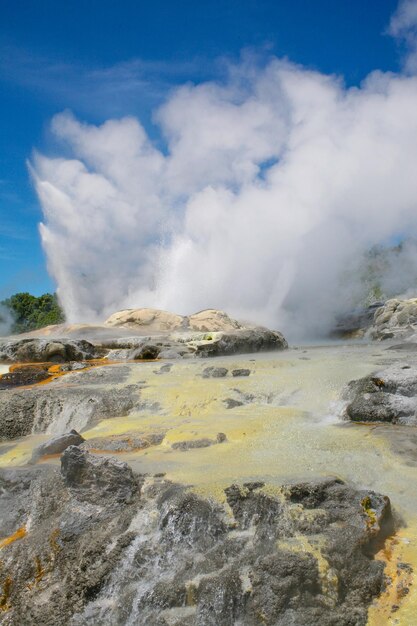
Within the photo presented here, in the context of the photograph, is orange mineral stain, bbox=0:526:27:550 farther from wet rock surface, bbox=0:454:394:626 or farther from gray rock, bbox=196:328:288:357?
gray rock, bbox=196:328:288:357

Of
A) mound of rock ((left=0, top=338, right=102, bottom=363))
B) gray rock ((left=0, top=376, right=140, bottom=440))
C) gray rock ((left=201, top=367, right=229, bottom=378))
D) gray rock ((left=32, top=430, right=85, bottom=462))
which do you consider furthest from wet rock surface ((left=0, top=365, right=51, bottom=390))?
gray rock ((left=32, top=430, right=85, bottom=462))

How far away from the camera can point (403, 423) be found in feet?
26.1

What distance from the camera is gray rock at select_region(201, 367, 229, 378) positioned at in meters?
12.0

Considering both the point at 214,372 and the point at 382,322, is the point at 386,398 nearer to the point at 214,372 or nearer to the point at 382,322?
the point at 214,372

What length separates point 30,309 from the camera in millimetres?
56344

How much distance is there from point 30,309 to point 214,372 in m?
49.1

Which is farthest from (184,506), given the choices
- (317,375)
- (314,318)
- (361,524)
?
(314,318)

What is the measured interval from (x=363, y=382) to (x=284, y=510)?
508cm

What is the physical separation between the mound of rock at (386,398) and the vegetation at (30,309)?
48128mm

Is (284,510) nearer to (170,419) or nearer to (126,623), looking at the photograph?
(126,623)

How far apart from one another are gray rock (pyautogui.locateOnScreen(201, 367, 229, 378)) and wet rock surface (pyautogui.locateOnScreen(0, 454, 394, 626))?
259 inches

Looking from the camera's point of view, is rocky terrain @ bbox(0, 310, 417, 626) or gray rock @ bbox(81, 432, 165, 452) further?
gray rock @ bbox(81, 432, 165, 452)

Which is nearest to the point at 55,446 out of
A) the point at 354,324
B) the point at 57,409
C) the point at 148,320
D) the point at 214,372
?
the point at 57,409

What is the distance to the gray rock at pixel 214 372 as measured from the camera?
39.3 ft
